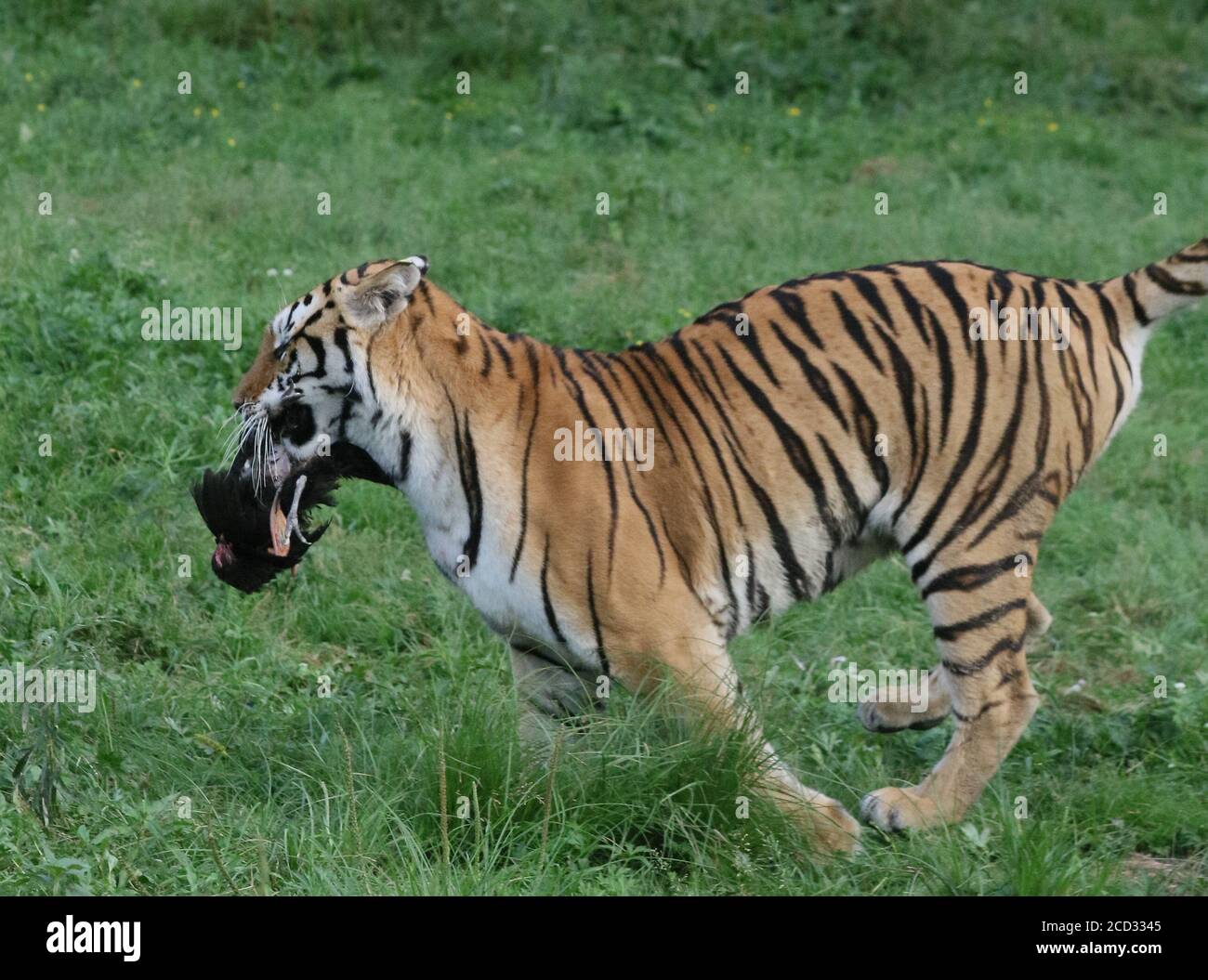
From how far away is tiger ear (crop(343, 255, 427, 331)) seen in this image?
180 inches

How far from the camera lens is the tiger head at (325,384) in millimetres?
4609

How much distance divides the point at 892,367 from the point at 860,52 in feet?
25.7

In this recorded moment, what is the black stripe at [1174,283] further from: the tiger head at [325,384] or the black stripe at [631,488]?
the tiger head at [325,384]

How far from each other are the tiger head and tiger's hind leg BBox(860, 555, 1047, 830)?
168cm

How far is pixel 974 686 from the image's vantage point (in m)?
5.01

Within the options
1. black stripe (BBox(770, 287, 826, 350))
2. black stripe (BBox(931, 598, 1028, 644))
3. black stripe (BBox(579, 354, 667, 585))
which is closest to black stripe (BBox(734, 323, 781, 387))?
black stripe (BBox(770, 287, 826, 350))

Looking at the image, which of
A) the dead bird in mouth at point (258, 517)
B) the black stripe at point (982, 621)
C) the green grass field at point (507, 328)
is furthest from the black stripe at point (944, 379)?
the dead bird in mouth at point (258, 517)

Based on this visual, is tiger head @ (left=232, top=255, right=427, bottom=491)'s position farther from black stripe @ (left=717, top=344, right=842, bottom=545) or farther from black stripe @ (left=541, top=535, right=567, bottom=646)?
black stripe @ (left=717, top=344, right=842, bottom=545)

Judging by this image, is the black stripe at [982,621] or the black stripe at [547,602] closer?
the black stripe at [547,602]

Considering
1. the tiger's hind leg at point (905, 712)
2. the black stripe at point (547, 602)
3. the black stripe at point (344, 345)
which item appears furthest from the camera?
the tiger's hind leg at point (905, 712)

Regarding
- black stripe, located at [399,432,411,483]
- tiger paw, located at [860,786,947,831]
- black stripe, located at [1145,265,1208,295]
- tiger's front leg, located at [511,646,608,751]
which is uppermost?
black stripe, located at [1145,265,1208,295]

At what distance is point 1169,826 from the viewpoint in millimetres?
4891

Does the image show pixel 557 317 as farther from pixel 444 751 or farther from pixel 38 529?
pixel 444 751

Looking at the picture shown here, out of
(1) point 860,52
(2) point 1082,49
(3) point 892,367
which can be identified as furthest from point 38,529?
(2) point 1082,49
